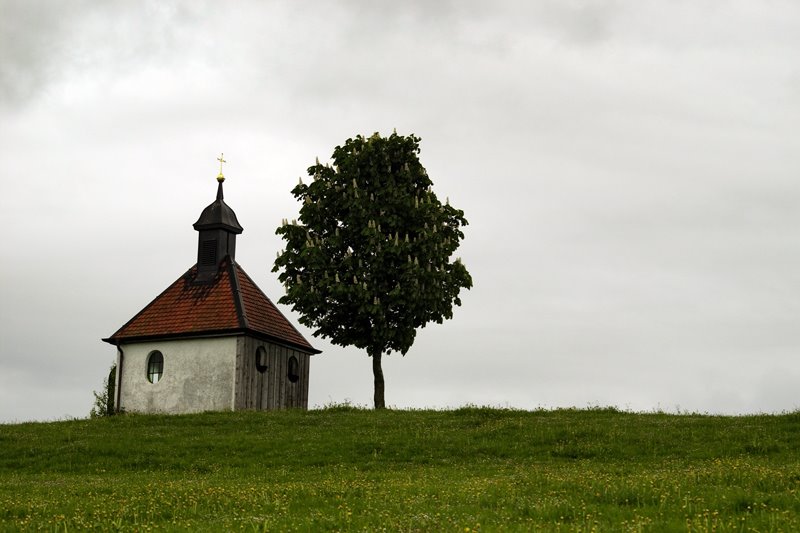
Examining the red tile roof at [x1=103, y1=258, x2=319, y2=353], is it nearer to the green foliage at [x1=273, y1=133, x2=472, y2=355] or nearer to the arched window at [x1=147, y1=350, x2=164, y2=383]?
the arched window at [x1=147, y1=350, x2=164, y2=383]

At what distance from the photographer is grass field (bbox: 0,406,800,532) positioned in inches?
484

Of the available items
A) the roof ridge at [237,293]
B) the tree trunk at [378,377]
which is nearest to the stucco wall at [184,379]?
the roof ridge at [237,293]

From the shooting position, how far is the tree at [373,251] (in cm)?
4116

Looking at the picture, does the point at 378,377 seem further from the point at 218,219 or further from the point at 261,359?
the point at 218,219

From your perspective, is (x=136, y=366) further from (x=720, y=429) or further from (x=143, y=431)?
(x=720, y=429)

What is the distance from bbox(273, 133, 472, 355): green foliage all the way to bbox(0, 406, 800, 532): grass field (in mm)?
6335

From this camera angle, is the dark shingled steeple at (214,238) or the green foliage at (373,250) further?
the dark shingled steeple at (214,238)

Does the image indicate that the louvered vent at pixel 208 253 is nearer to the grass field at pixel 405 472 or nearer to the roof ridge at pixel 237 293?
the roof ridge at pixel 237 293

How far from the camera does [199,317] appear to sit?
1768 inches

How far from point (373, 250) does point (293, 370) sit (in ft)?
31.5

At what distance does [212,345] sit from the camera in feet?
144

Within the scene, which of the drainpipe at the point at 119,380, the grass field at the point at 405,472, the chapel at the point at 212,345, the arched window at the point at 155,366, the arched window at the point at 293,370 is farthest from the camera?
the arched window at the point at 293,370

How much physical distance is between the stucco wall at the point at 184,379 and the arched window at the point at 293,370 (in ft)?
15.2

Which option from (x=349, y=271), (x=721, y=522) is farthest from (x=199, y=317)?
(x=721, y=522)
